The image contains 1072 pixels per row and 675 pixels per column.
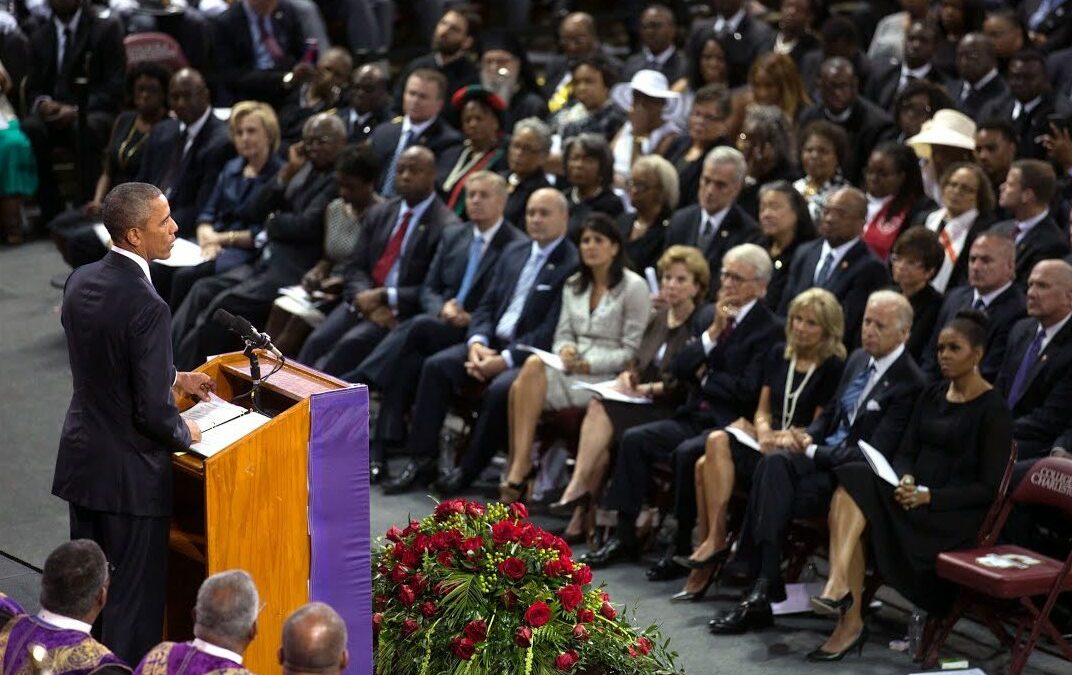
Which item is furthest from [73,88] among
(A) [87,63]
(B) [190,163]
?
(B) [190,163]

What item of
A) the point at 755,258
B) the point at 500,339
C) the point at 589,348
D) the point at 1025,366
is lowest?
the point at 500,339

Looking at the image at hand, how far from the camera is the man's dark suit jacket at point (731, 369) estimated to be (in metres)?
7.13

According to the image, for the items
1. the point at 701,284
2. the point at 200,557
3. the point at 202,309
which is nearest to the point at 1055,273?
the point at 701,284

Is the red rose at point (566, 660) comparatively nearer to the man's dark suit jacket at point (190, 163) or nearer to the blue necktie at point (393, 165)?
the blue necktie at point (393, 165)

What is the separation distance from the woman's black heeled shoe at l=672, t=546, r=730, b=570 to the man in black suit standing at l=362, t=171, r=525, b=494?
1.71 meters

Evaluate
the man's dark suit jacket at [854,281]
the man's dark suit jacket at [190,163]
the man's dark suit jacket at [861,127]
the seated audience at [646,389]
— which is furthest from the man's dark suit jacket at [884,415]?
the man's dark suit jacket at [190,163]

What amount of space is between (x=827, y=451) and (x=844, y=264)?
1.29 metres

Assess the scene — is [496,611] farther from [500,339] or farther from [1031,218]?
[1031,218]

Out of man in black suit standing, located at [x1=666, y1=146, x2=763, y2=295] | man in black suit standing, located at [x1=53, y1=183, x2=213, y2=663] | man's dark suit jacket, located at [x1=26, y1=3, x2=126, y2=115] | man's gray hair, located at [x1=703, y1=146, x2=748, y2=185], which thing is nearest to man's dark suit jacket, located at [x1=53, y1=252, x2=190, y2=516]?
man in black suit standing, located at [x1=53, y1=183, x2=213, y2=663]

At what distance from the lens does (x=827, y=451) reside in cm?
663

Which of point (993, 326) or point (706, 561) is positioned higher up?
point (993, 326)

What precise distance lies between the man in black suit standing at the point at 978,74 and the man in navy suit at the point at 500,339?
9.52 feet

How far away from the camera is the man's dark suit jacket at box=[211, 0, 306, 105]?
11.6 metres

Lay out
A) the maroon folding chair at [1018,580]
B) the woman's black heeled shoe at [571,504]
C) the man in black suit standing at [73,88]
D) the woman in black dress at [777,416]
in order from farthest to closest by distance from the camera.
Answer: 1. the man in black suit standing at [73,88]
2. the woman's black heeled shoe at [571,504]
3. the woman in black dress at [777,416]
4. the maroon folding chair at [1018,580]
